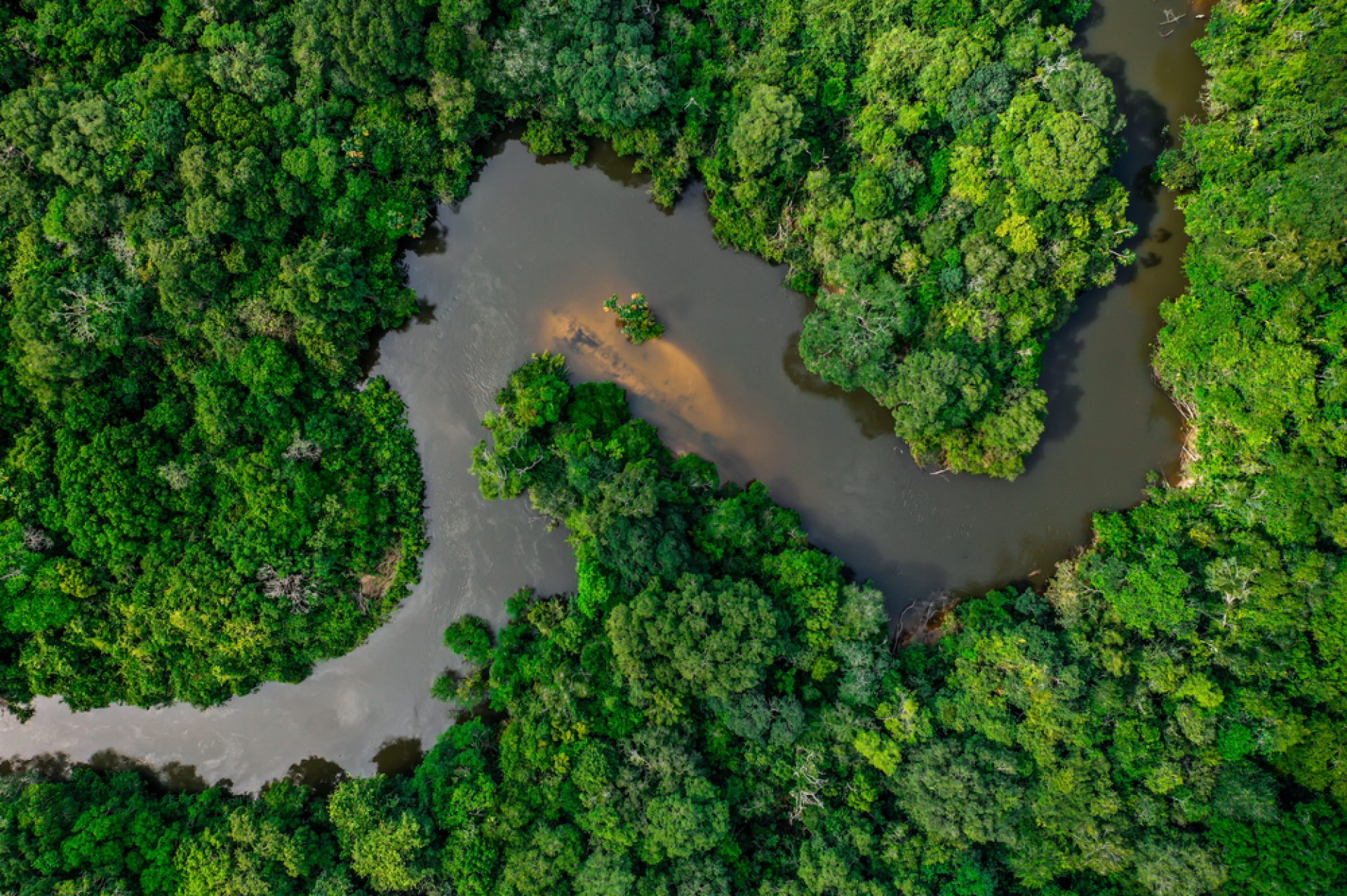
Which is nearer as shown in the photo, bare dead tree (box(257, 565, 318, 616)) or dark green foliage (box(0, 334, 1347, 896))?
dark green foliage (box(0, 334, 1347, 896))

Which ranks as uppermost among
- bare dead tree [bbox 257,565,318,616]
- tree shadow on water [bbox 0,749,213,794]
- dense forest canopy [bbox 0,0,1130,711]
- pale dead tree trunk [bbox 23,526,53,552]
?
dense forest canopy [bbox 0,0,1130,711]

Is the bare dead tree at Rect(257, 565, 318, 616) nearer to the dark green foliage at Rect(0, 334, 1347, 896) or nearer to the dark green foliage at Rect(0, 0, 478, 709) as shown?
the dark green foliage at Rect(0, 0, 478, 709)

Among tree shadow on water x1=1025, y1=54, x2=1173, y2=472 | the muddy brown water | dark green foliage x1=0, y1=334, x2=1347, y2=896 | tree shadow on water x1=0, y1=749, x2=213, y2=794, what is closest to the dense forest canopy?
tree shadow on water x1=1025, y1=54, x2=1173, y2=472

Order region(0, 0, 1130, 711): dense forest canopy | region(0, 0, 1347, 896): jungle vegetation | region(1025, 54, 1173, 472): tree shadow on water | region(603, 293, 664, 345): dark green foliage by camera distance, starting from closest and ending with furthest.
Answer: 1. region(0, 0, 1347, 896): jungle vegetation
2. region(0, 0, 1130, 711): dense forest canopy
3. region(1025, 54, 1173, 472): tree shadow on water
4. region(603, 293, 664, 345): dark green foliage

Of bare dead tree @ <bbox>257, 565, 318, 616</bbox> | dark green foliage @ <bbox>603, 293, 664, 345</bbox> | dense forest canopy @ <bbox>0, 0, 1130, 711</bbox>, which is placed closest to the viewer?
dense forest canopy @ <bbox>0, 0, 1130, 711</bbox>

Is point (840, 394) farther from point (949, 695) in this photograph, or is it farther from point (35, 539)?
point (35, 539)

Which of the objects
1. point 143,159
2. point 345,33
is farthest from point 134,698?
point 345,33

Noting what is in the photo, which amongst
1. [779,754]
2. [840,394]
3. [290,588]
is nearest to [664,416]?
[840,394]
